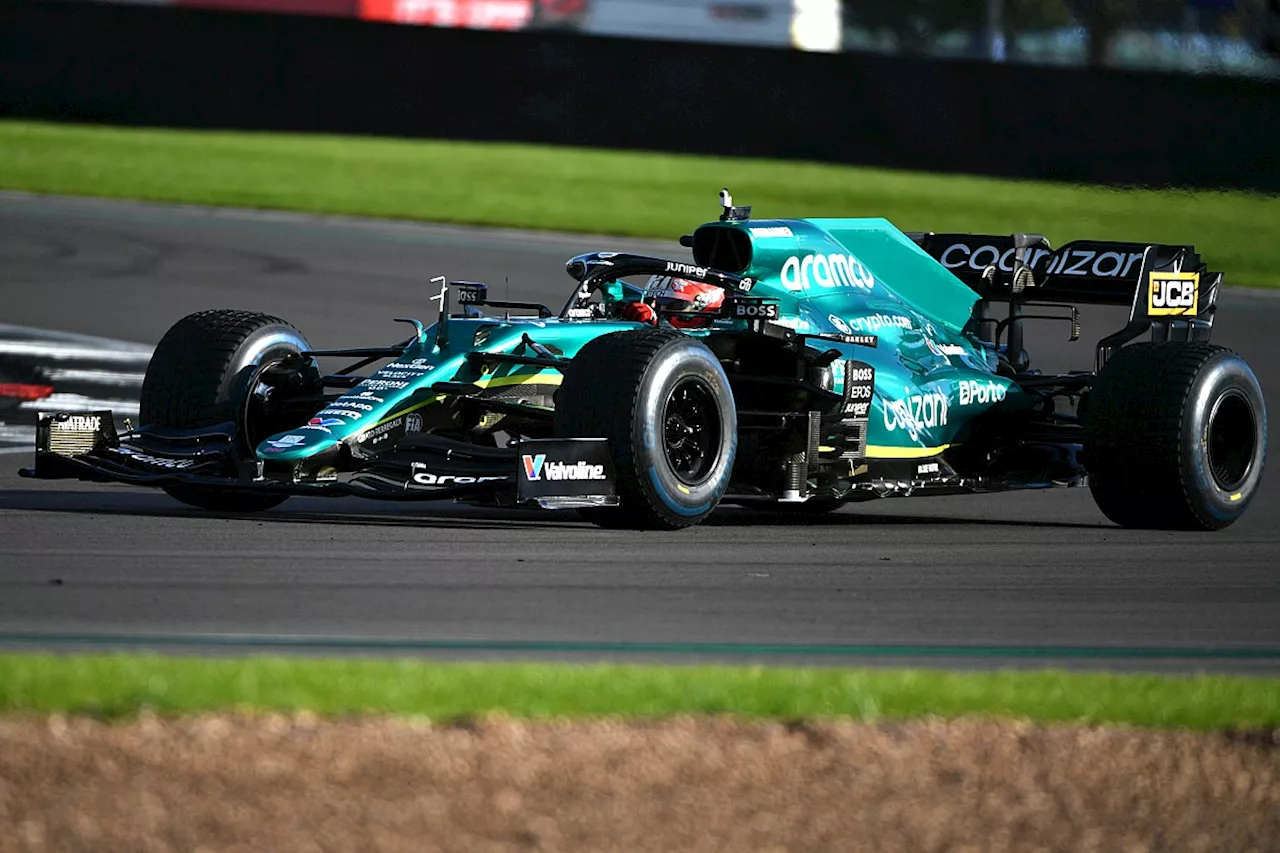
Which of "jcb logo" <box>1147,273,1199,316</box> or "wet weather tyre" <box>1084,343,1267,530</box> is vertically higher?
"jcb logo" <box>1147,273,1199,316</box>

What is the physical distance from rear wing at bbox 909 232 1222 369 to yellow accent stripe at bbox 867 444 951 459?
1.28 m

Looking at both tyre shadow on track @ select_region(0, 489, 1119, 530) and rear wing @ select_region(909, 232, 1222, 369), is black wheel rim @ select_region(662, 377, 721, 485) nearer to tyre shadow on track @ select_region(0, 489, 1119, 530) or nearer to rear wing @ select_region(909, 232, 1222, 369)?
tyre shadow on track @ select_region(0, 489, 1119, 530)

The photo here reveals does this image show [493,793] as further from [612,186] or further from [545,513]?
[612,186]

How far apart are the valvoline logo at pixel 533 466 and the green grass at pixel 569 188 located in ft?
44.6

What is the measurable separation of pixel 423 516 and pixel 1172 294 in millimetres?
4272

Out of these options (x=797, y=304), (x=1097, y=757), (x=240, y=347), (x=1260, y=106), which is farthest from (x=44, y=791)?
(x=1260, y=106)

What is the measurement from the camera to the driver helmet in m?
10.2

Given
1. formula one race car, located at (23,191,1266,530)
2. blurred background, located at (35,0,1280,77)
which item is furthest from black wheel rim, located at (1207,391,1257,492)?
blurred background, located at (35,0,1280,77)

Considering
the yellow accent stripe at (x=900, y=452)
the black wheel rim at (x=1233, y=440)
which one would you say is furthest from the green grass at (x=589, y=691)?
the black wheel rim at (x=1233, y=440)

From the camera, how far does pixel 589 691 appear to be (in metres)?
5.85

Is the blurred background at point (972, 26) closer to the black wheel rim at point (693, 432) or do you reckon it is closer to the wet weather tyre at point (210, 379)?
the black wheel rim at point (693, 432)

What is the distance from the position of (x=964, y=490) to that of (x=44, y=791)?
6550 millimetres

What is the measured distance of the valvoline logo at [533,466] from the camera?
8.60 meters

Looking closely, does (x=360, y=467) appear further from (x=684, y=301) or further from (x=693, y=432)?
(x=684, y=301)
